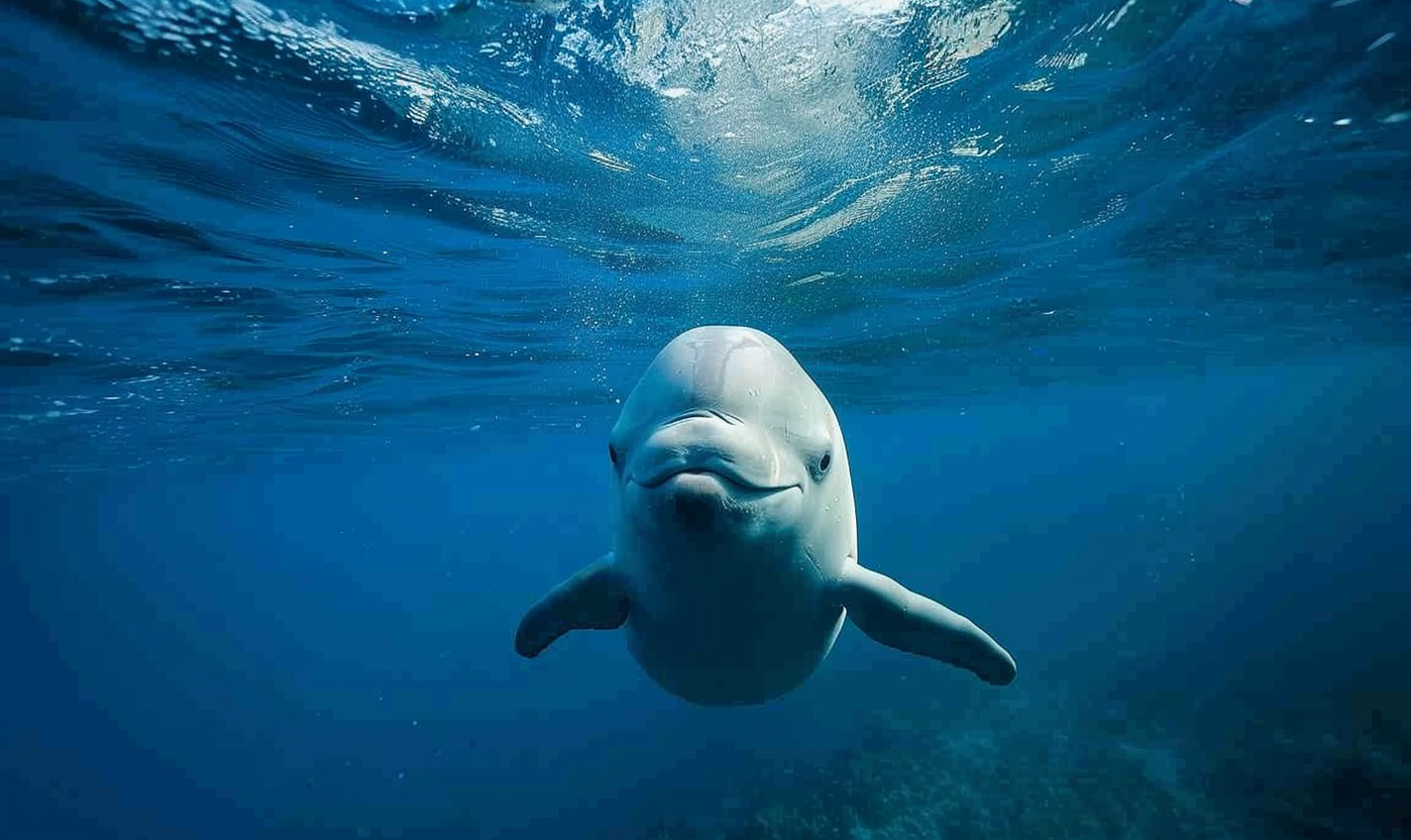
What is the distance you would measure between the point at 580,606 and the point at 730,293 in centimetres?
982

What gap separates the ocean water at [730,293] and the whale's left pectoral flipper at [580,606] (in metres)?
4.48

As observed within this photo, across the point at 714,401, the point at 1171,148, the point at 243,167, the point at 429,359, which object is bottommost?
the point at 429,359

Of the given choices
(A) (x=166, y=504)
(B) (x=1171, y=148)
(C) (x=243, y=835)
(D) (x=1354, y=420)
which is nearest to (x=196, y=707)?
(A) (x=166, y=504)

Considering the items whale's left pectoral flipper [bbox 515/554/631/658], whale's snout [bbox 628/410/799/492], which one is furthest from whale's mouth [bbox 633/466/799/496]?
whale's left pectoral flipper [bbox 515/554/631/658]

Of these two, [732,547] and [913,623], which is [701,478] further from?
[913,623]

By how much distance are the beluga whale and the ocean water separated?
4.10m

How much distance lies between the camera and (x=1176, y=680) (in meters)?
17.5

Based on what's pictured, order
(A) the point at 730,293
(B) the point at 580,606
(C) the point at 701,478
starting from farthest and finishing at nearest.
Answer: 1. (A) the point at 730,293
2. (B) the point at 580,606
3. (C) the point at 701,478

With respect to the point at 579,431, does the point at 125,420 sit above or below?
above

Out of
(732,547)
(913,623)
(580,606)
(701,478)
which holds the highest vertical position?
(701,478)

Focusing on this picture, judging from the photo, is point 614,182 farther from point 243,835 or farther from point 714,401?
point 243,835

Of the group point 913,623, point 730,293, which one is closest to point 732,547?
point 913,623

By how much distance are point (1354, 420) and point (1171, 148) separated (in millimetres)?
118478

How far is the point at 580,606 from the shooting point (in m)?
3.70
